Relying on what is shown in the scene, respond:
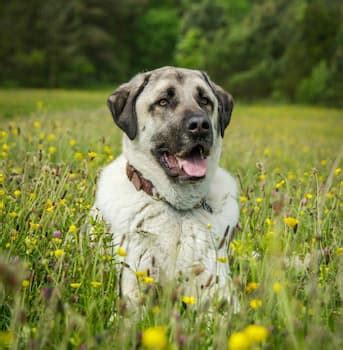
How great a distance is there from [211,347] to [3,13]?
44.2 metres

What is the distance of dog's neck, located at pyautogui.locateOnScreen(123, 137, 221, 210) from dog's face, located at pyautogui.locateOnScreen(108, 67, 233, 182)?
0.13 ft

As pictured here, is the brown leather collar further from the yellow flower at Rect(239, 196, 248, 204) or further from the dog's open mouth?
the yellow flower at Rect(239, 196, 248, 204)

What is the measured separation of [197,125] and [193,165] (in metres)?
0.31

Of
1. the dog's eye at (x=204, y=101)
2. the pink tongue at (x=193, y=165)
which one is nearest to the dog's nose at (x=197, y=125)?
the pink tongue at (x=193, y=165)

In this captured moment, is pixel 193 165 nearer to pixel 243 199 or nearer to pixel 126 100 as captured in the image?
pixel 243 199

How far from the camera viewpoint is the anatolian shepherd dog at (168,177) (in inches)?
142

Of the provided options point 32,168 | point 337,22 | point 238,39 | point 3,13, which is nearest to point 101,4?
point 3,13

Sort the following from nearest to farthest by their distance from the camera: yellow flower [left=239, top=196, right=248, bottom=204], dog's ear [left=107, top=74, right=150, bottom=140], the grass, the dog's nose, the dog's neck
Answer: the grass → the dog's nose → the dog's neck → dog's ear [left=107, top=74, right=150, bottom=140] → yellow flower [left=239, top=196, right=248, bottom=204]

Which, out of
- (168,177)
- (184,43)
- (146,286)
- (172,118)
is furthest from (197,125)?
(184,43)

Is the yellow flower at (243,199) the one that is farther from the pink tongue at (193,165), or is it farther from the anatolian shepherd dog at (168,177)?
the pink tongue at (193,165)

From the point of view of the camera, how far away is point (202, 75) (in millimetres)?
4324

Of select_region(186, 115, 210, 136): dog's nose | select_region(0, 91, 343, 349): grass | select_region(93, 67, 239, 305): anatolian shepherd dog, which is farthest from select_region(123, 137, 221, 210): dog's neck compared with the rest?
select_region(0, 91, 343, 349): grass

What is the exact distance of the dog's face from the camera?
152 inches

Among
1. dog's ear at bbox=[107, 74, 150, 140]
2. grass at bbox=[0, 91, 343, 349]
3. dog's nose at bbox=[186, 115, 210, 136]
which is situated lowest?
grass at bbox=[0, 91, 343, 349]
